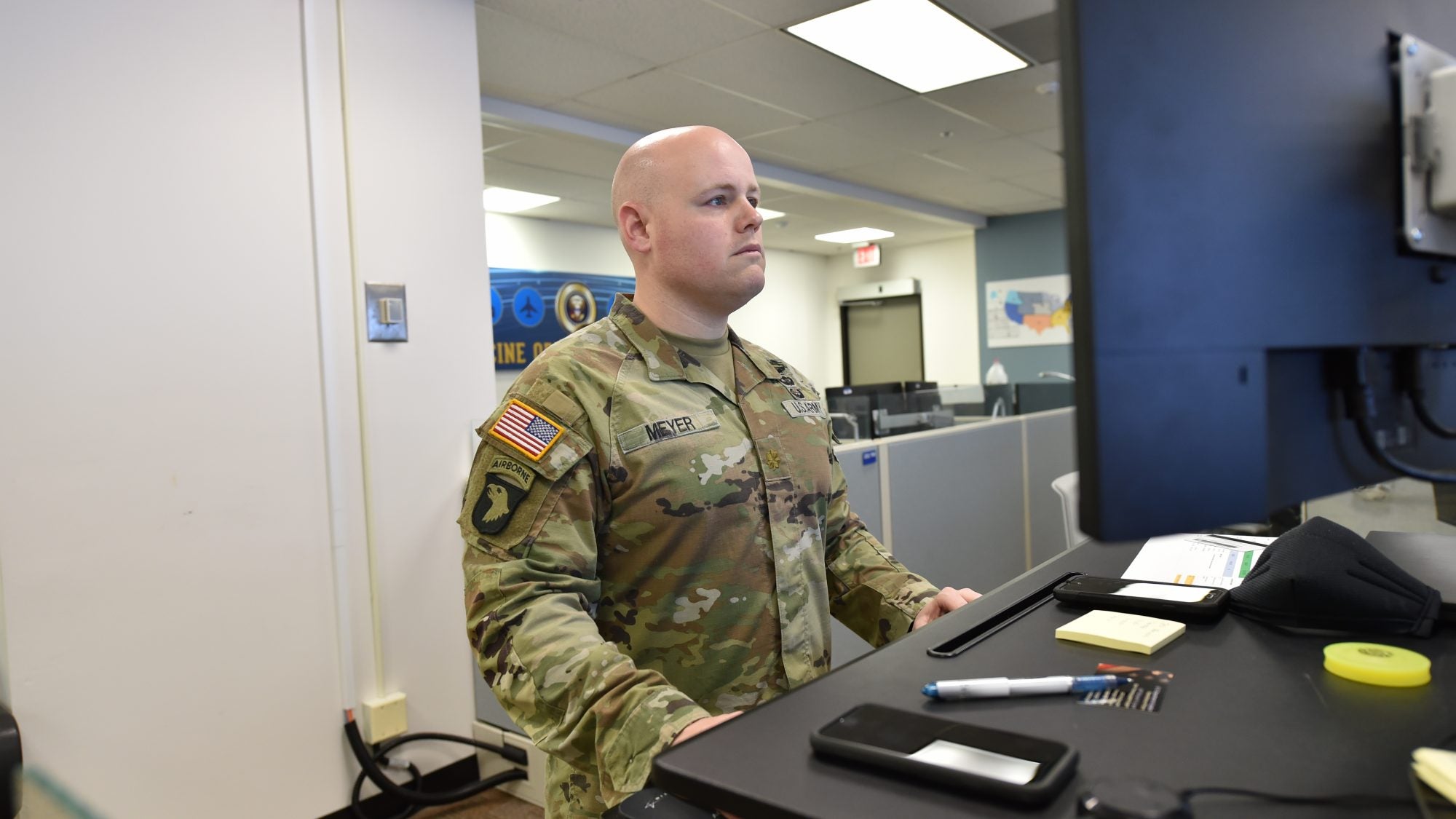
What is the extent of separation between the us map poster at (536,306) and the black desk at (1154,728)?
209 inches

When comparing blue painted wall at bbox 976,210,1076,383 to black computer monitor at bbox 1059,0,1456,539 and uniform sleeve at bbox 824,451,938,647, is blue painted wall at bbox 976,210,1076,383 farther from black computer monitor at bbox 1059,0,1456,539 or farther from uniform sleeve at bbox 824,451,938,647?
black computer monitor at bbox 1059,0,1456,539

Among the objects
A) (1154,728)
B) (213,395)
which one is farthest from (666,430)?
(213,395)

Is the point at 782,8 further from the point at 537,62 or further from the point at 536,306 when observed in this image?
the point at 536,306

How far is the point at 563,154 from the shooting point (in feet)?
15.5

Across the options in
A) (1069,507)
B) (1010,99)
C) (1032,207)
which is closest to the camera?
(1069,507)

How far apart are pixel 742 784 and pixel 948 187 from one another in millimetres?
6439

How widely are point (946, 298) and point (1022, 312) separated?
2.73ft

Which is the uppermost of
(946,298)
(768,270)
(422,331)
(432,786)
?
(768,270)

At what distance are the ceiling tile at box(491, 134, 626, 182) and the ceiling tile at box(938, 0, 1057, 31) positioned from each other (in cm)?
189

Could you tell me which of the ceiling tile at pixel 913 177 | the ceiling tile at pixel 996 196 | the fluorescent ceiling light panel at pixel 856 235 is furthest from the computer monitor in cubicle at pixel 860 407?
the fluorescent ceiling light panel at pixel 856 235

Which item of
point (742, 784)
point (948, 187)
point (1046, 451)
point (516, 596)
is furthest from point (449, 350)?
point (948, 187)

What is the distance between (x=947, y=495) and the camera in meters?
3.09

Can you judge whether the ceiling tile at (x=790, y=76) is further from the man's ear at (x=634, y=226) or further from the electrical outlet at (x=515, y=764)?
the electrical outlet at (x=515, y=764)

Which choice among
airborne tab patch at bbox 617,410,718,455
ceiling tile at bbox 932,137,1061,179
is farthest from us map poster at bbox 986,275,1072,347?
airborne tab patch at bbox 617,410,718,455
